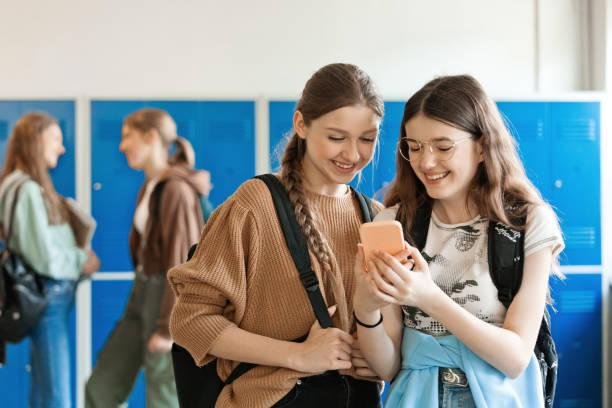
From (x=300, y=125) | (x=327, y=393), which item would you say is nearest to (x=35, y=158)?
(x=300, y=125)

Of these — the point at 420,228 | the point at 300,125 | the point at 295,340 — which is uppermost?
the point at 300,125

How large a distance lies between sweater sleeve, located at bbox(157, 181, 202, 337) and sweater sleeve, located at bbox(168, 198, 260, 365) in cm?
200

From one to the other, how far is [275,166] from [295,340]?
2.23m

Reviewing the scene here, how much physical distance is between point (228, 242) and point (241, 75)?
113 inches

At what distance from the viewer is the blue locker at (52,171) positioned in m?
3.84

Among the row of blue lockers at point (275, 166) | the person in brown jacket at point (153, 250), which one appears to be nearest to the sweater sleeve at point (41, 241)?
the row of blue lockers at point (275, 166)

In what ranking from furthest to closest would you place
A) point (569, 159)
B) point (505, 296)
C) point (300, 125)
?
1. point (569, 159)
2. point (300, 125)
3. point (505, 296)

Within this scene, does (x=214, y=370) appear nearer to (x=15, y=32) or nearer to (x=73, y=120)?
(x=73, y=120)

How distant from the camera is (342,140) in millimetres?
1688

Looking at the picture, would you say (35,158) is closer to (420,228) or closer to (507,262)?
(420,228)

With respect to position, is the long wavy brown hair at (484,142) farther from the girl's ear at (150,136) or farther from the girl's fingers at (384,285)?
the girl's ear at (150,136)

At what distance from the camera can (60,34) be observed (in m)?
4.34

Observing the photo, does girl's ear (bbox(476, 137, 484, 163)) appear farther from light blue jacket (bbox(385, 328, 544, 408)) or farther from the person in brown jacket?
the person in brown jacket

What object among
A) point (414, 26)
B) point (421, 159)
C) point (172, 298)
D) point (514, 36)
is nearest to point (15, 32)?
point (172, 298)
